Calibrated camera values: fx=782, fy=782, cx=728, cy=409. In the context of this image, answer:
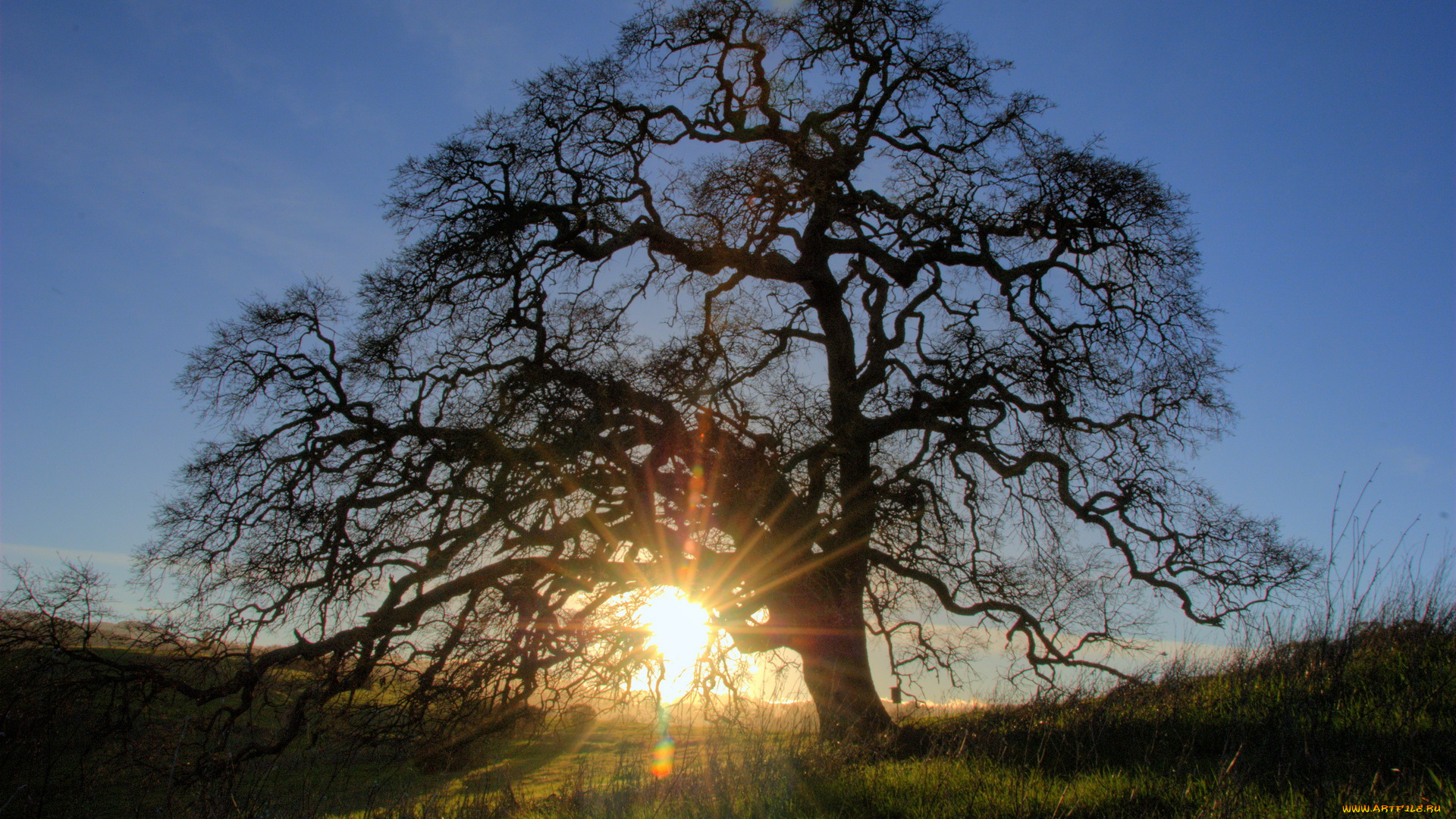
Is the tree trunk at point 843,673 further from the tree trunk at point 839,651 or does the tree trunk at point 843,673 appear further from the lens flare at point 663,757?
the lens flare at point 663,757

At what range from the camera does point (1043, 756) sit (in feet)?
19.7

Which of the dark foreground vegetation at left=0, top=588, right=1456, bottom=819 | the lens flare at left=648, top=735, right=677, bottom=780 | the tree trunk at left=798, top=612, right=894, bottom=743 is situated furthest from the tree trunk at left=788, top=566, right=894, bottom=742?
the lens flare at left=648, top=735, right=677, bottom=780

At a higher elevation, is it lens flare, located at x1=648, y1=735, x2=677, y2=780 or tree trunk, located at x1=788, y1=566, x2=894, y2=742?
tree trunk, located at x1=788, y1=566, x2=894, y2=742

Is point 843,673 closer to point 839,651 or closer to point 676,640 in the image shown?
point 839,651

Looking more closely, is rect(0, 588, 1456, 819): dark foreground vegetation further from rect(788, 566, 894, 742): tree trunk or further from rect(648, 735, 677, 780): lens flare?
rect(788, 566, 894, 742): tree trunk

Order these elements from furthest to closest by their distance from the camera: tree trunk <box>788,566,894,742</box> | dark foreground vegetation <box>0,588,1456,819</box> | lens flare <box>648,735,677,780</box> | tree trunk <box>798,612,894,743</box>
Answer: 1. tree trunk <box>798,612,894,743</box>
2. tree trunk <box>788,566,894,742</box>
3. lens flare <box>648,735,677,780</box>
4. dark foreground vegetation <box>0,588,1456,819</box>

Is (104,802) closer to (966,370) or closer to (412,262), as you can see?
(412,262)

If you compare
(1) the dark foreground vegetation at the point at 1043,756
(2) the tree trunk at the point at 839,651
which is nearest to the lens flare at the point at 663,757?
(1) the dark foreground vegetation at the point at 1043,756

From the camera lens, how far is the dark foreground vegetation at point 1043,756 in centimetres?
455

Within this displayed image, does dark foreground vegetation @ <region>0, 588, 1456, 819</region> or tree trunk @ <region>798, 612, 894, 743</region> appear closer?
dark foreground vegetation @ <region>0, 588, 1456, 819</region>

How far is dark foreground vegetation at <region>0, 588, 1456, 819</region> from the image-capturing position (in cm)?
455

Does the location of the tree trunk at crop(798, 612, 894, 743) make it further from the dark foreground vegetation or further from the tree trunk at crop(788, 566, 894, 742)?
the dark foreground vegetation

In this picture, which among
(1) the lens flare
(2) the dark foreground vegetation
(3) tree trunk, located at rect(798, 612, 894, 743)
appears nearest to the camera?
(2) the dark foreground vegetation

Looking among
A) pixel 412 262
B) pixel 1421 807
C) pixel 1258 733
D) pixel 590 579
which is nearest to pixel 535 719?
pixel 590 579
